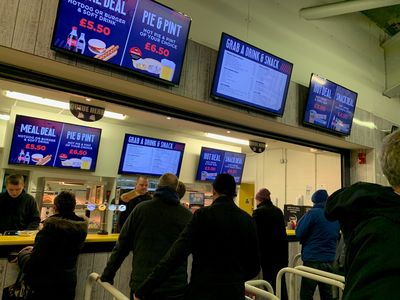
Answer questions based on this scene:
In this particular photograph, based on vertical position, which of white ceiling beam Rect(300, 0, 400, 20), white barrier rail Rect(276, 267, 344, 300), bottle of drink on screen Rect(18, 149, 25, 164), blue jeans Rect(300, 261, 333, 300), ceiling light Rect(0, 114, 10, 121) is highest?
white ceiling beam Rect(300, 0, 400, 20)

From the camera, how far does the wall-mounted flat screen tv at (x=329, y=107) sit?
4625 mm

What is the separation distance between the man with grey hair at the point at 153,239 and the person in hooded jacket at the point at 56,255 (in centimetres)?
40

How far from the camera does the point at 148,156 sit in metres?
6.23

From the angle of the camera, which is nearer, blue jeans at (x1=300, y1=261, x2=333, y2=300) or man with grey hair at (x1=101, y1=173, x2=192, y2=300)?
man with grey hair at (x1=101, y1=173, x2=192, y2=300)

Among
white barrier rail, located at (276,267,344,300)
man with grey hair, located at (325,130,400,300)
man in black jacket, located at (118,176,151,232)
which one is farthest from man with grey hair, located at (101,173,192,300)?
man in black jacket, located at (118,176,151,232)

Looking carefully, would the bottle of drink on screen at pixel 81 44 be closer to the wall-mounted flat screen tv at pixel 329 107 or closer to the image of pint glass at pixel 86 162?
the wall-mounted flat screen tv at pixel 329 107

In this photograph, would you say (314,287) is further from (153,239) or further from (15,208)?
(15,208)

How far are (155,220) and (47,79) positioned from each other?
166cm

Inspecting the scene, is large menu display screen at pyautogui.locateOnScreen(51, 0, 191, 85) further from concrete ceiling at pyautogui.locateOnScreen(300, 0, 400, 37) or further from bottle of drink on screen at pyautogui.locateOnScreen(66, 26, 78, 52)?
concrete ceiling at pyautogui.locateOnScreen(300, 0, 400, 37)

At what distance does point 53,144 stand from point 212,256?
4127 millimetres

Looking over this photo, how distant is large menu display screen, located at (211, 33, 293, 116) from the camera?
354 centimetres

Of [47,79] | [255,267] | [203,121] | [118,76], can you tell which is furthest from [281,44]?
[255,267]

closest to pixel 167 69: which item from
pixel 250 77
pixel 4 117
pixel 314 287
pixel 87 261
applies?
pixel 250 77

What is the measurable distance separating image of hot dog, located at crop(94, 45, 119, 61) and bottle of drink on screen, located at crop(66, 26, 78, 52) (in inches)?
7.3
